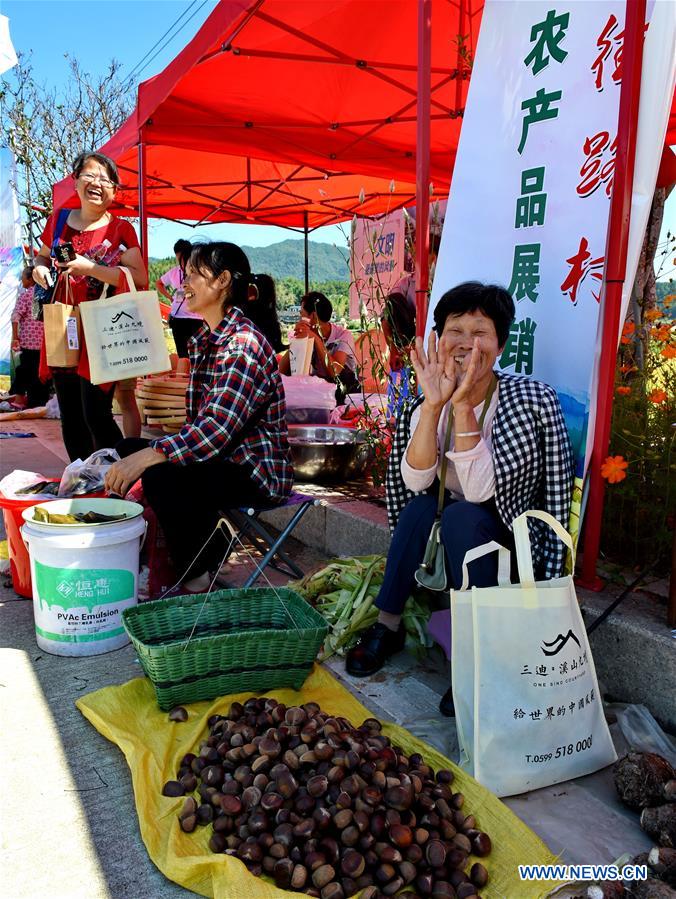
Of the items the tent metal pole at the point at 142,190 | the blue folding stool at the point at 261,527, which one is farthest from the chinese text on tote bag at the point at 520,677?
the tent metal pole at the point at 142,190

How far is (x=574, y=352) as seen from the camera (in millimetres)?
2611

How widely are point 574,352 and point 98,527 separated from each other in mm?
1916

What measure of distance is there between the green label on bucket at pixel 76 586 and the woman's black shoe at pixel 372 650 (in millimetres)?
972

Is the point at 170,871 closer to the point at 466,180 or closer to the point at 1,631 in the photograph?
the point at 1,631

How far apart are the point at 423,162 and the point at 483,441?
163 centimetres

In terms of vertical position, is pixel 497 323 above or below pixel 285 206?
below

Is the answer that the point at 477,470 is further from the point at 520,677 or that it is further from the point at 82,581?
the point at 82,581

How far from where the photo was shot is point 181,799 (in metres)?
1.88

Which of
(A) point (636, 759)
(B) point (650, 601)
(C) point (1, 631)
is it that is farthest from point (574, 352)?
(C) point (1, 631)

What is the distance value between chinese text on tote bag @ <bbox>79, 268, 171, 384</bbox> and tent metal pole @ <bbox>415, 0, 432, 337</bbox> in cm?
142

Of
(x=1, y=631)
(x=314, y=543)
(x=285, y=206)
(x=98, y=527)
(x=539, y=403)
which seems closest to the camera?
(x=539, y=403)

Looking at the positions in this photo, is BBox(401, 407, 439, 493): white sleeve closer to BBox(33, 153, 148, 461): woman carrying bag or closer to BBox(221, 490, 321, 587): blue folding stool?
BBox(221, 490, 321, 587): blue folding stool

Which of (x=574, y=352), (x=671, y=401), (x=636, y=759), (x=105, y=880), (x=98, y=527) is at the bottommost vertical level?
(x=105, y=880)

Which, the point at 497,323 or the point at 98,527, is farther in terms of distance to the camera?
the point at 98,527
